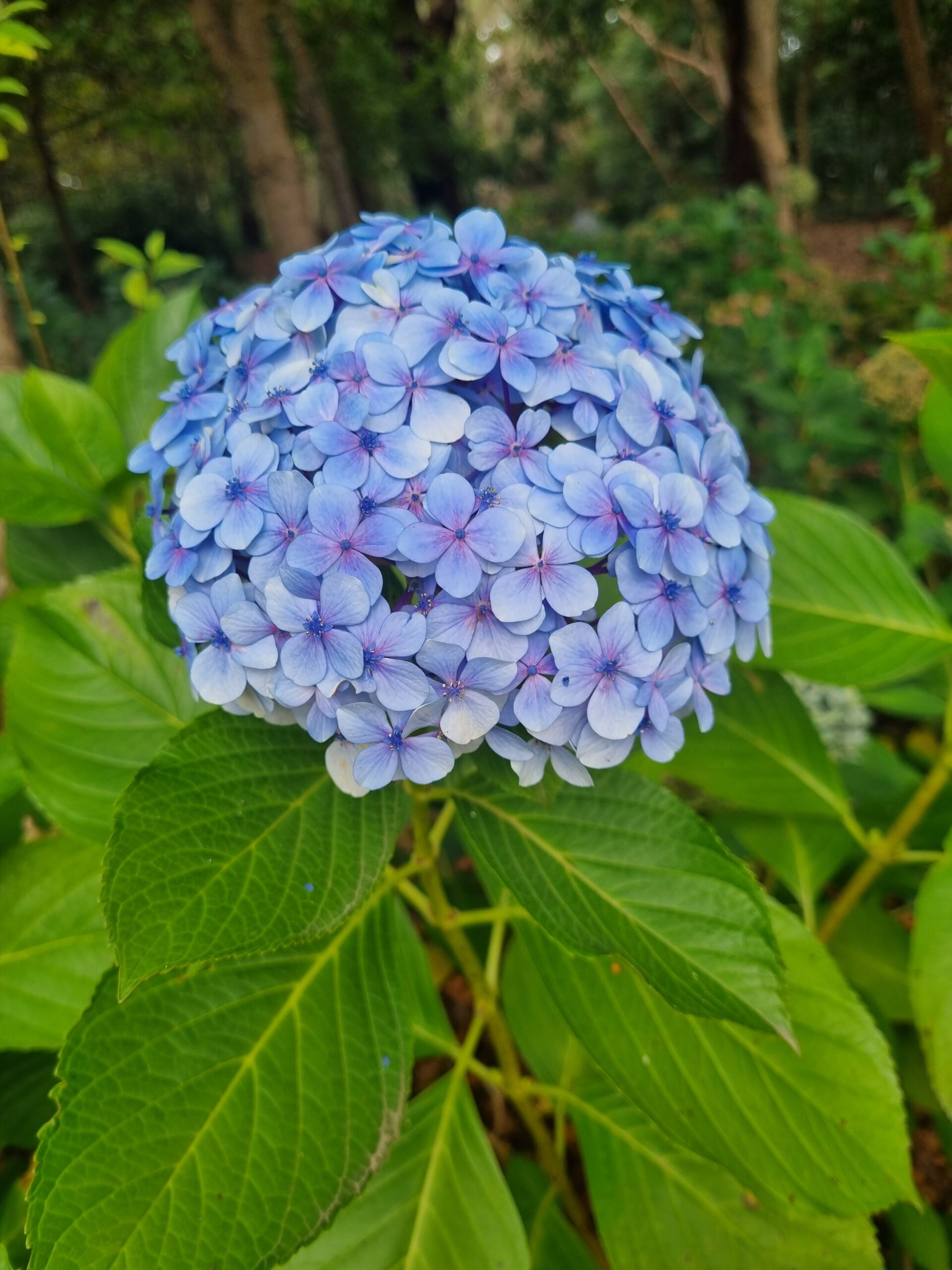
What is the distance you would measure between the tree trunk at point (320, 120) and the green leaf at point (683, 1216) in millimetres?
5531

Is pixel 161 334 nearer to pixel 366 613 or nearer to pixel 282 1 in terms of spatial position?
pixel 366 613

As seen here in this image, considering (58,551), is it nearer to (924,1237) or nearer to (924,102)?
(924,1237)

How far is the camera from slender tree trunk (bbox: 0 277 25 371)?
1.75 meters

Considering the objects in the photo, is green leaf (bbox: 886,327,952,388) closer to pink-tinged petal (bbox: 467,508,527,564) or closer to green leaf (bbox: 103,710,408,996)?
pink-tinged petal (bbox: 467,508,527,564)

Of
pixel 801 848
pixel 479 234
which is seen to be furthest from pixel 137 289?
pixel 801 848

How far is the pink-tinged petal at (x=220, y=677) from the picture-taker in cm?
70

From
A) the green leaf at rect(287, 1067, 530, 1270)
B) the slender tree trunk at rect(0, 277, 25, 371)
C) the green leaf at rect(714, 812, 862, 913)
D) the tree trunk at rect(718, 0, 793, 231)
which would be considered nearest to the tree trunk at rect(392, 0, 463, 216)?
the tree trunk at rect(718, 0, 793, 231)

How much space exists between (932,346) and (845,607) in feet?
1.33

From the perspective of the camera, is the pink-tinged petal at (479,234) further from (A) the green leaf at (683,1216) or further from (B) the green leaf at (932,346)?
(A) the green leaf at (683,1216)

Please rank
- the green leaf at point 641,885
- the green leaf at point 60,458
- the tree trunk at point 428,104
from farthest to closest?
the tree trunk at point 428,104, the green leaf at point 60,458, the green leaf at point 641,885

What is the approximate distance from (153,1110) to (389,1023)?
10.0 inches

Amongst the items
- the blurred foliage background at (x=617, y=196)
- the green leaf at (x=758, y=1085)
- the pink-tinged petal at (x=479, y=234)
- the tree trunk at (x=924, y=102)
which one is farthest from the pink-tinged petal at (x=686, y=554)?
the tree trunk at (x=924, y=102)

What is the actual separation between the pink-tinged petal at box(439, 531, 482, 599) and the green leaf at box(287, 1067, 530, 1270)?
79 cm

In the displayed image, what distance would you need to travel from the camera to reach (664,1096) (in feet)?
3.03
